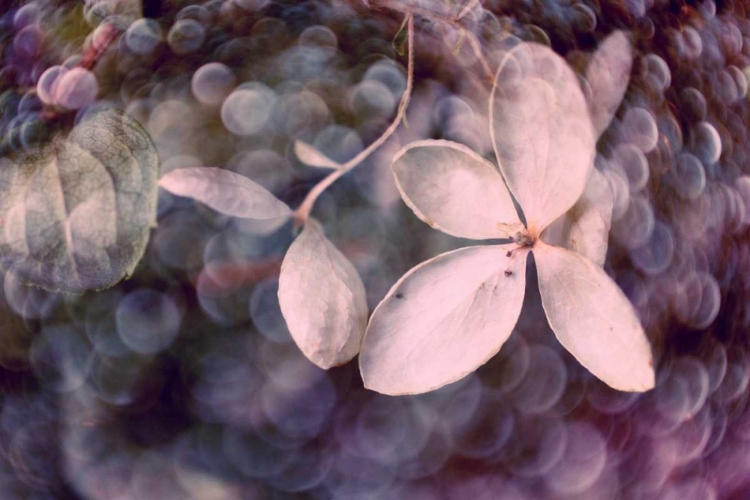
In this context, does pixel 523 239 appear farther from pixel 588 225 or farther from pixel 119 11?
pixel 119 11

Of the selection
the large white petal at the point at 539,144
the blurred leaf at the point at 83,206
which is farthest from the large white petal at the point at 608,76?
the blurred leaf at the point at 83,206

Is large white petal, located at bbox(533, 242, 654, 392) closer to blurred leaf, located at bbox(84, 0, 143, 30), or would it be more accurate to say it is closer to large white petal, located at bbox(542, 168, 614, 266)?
large white petal, located at bbox(542, 168, 614, 266)

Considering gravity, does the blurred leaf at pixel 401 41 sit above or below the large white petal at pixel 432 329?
above

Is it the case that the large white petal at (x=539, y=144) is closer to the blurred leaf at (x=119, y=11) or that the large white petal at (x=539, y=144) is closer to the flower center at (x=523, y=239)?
the flower center at (x=523, y=239)

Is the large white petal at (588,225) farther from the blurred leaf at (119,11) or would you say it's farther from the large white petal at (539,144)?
the blurred leaf at (119,11)

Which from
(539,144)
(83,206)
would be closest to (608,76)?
(539,144)

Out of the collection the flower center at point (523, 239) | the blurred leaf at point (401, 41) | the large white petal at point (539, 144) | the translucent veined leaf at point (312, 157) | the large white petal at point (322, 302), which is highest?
the blurred leaf at point (401, 41)

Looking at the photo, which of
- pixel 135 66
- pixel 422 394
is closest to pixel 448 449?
pixel 422 394
